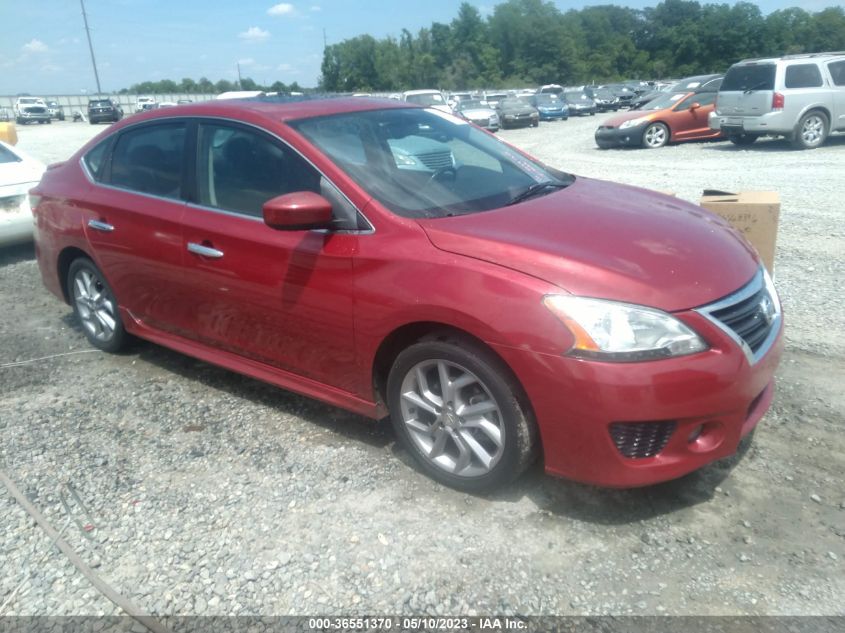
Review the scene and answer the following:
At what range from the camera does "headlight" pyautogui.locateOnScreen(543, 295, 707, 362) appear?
2.77 metres

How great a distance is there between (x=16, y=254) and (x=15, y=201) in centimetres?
95

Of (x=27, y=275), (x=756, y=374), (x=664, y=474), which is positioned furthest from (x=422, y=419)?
(x=27, y=275)

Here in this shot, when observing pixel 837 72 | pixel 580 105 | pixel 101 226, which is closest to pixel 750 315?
pixel 101 226

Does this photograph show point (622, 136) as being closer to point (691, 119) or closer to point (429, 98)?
point (691, 119)

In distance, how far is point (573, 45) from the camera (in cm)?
9788

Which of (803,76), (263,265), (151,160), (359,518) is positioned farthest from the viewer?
(803,76)

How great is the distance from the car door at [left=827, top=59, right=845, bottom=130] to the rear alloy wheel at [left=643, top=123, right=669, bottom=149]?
156 inches

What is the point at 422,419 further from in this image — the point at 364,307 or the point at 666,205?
the point at 666,205

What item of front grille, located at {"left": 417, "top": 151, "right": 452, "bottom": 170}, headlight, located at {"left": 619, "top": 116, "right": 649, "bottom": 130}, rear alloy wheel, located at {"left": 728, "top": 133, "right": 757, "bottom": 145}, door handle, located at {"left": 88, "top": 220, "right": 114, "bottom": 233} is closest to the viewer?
front grille, located at {"left": 417, "top": 151, "right": 452, "bottom": 170}

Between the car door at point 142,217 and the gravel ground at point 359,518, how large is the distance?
60 cm

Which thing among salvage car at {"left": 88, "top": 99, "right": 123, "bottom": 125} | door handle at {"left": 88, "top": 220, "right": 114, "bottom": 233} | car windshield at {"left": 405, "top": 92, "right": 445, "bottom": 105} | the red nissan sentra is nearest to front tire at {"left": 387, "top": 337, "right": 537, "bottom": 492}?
the red nissan sentra

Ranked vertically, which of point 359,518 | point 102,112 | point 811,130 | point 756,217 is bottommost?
point 359,518

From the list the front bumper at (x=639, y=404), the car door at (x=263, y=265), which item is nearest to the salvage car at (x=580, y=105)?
the car door at (x=263, y=265)

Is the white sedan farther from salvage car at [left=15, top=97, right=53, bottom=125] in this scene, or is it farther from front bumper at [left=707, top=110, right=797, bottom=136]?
salvage car at [left=15, top=97, right=53, bottom=125]
